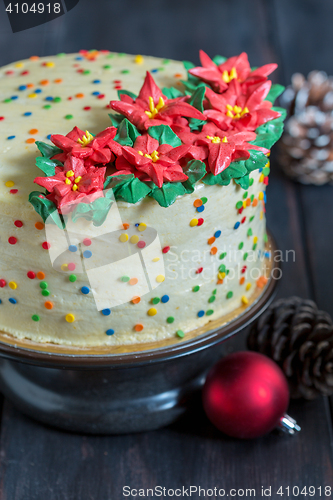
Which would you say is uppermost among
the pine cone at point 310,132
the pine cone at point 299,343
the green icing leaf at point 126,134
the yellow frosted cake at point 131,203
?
the green icing leaf at point 126,134

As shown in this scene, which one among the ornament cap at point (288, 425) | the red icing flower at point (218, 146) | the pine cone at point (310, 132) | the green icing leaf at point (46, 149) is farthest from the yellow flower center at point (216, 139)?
the pine cone at point (310, 132)

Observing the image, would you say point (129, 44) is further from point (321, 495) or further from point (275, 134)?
point (321, 495)

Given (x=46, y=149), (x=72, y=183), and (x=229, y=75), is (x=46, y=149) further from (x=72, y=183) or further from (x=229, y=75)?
(x=229, y=75)

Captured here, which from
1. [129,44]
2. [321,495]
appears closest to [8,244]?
[321,495]

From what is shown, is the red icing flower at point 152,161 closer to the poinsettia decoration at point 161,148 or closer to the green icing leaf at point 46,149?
the poinsettia decoration at point 161,148

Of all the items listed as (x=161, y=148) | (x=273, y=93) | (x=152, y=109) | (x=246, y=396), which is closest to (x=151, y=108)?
(x=152, y=109)

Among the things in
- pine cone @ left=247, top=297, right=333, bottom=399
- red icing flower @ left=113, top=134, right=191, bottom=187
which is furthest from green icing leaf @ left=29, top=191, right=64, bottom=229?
pine cone @ left=247, top=297, right=333, bottom=399

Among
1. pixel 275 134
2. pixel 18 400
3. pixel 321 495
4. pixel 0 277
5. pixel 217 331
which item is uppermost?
pixel 275 134
